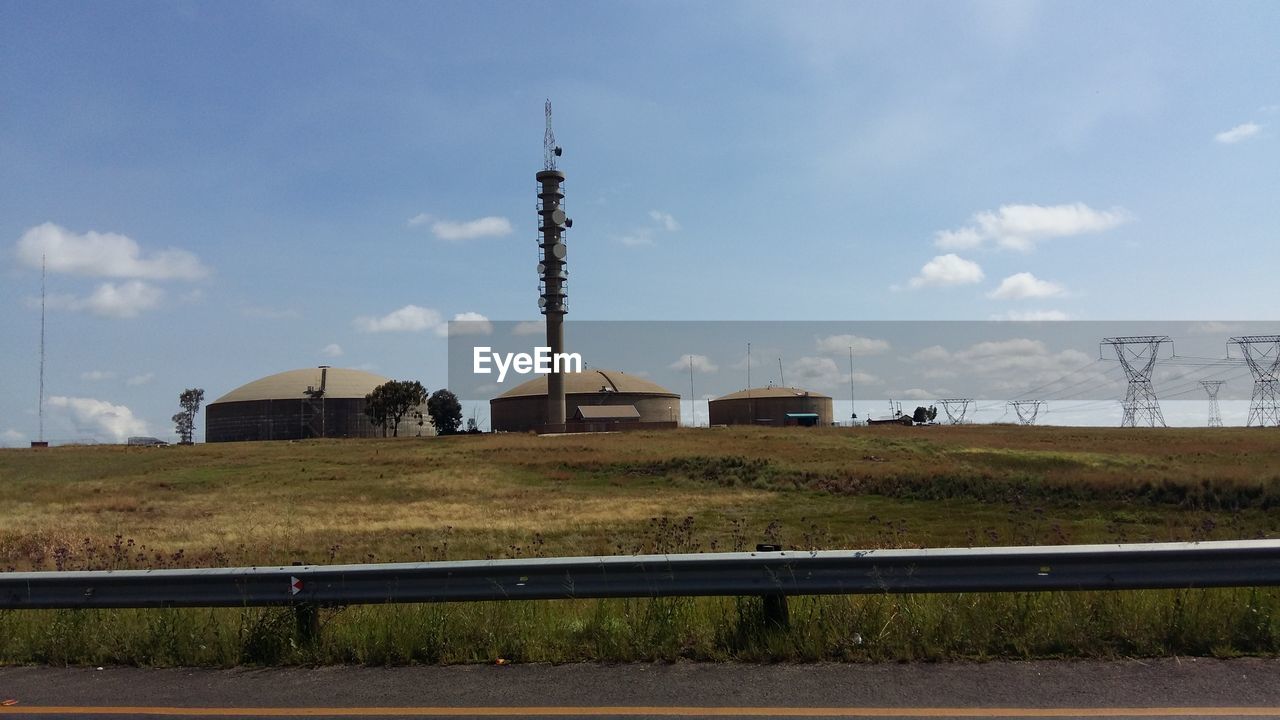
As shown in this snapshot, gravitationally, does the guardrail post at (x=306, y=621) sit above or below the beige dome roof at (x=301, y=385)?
below

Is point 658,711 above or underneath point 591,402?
underneath

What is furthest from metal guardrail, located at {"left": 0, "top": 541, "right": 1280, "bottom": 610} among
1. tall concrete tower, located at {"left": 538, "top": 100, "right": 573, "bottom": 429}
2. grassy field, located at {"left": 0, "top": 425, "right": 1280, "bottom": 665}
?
tall concrete tower, located at {"left": 538, "top": 100, "right": 573, "bottom": 429}

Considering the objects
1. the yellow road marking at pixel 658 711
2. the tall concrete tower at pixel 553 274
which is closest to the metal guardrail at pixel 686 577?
the yellow road marking at pixel 658 711

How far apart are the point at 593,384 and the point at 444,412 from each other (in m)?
25.6

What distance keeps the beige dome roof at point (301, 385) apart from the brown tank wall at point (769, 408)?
50.3 metres

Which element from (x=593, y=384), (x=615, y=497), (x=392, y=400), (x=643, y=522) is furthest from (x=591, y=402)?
(x=643, y=522)

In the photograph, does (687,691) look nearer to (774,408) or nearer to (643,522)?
(643,522)

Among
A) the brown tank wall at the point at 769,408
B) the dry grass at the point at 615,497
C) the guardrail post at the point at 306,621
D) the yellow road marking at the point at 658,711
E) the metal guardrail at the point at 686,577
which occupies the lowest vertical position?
the dry grass at the point at 615,497

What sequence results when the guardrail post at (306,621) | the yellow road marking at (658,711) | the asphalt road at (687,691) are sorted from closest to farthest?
1. the yellow road marking at (658,711)
2. the asphalt road at (687,691)
3. the guardrail post at (306,621)

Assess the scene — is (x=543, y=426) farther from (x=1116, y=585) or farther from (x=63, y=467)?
(x=1116, y=585)

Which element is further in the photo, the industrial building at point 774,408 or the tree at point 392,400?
the industrial building at point 774,408

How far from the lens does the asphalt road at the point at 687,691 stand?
19.6ft

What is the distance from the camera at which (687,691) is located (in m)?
6.48

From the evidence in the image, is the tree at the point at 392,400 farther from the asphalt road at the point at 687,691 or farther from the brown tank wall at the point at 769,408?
the asphalt road at the point at 687,691
